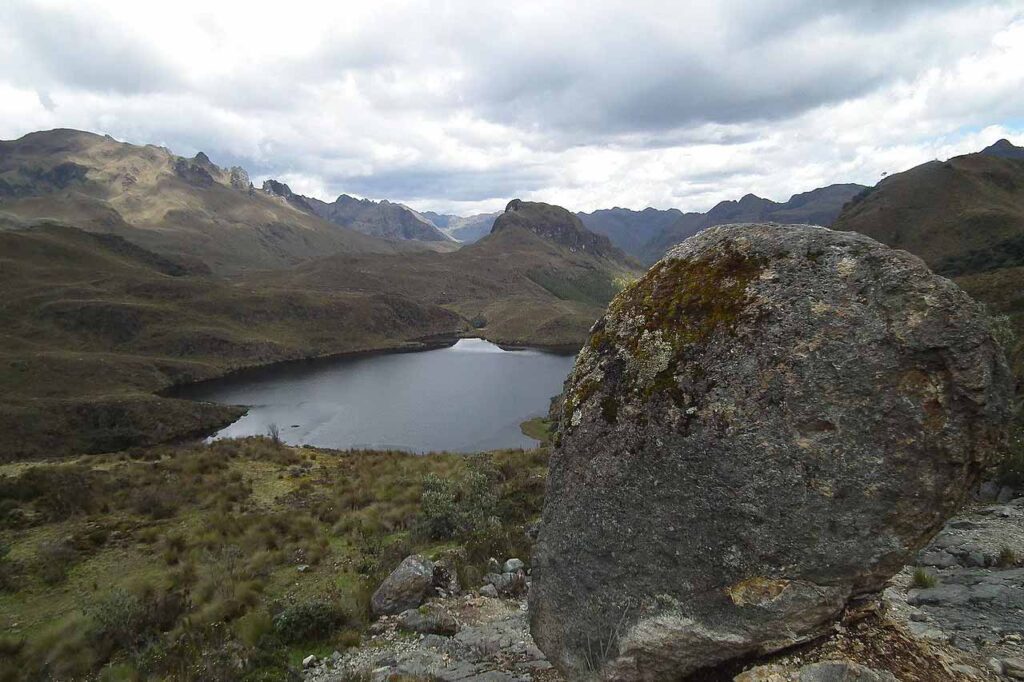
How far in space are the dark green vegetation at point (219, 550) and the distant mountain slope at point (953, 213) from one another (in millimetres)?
76670

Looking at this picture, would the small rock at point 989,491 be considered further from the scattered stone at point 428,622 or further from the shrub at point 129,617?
the shrub at point 129,617

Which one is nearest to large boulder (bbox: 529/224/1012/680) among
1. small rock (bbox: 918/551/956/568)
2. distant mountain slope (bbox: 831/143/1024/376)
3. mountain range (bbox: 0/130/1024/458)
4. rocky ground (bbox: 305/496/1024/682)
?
rocky ground (bbox: 305/496/1024/682)

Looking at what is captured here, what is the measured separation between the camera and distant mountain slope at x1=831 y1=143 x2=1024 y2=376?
77.0 metres

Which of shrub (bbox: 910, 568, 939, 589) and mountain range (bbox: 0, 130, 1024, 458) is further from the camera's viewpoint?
mountain range (bbox: 0, 130, 1024, 458)

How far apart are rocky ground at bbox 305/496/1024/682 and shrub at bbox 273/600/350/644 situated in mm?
694

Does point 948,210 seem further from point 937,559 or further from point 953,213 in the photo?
point 937,559

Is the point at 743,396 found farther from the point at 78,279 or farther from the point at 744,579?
the point at 78,279

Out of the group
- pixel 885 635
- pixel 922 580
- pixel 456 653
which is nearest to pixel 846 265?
pixel 885 635

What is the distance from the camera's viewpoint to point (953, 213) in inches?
4577

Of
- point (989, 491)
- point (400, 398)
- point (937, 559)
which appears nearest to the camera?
point (937, 559)

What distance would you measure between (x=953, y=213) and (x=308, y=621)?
150 metres

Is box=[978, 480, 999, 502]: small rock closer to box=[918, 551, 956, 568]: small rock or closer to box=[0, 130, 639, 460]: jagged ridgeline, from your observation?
box=[918, 551, 956, 568]: small rock

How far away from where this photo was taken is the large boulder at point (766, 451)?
182 inches

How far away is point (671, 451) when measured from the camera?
5.25 meters
